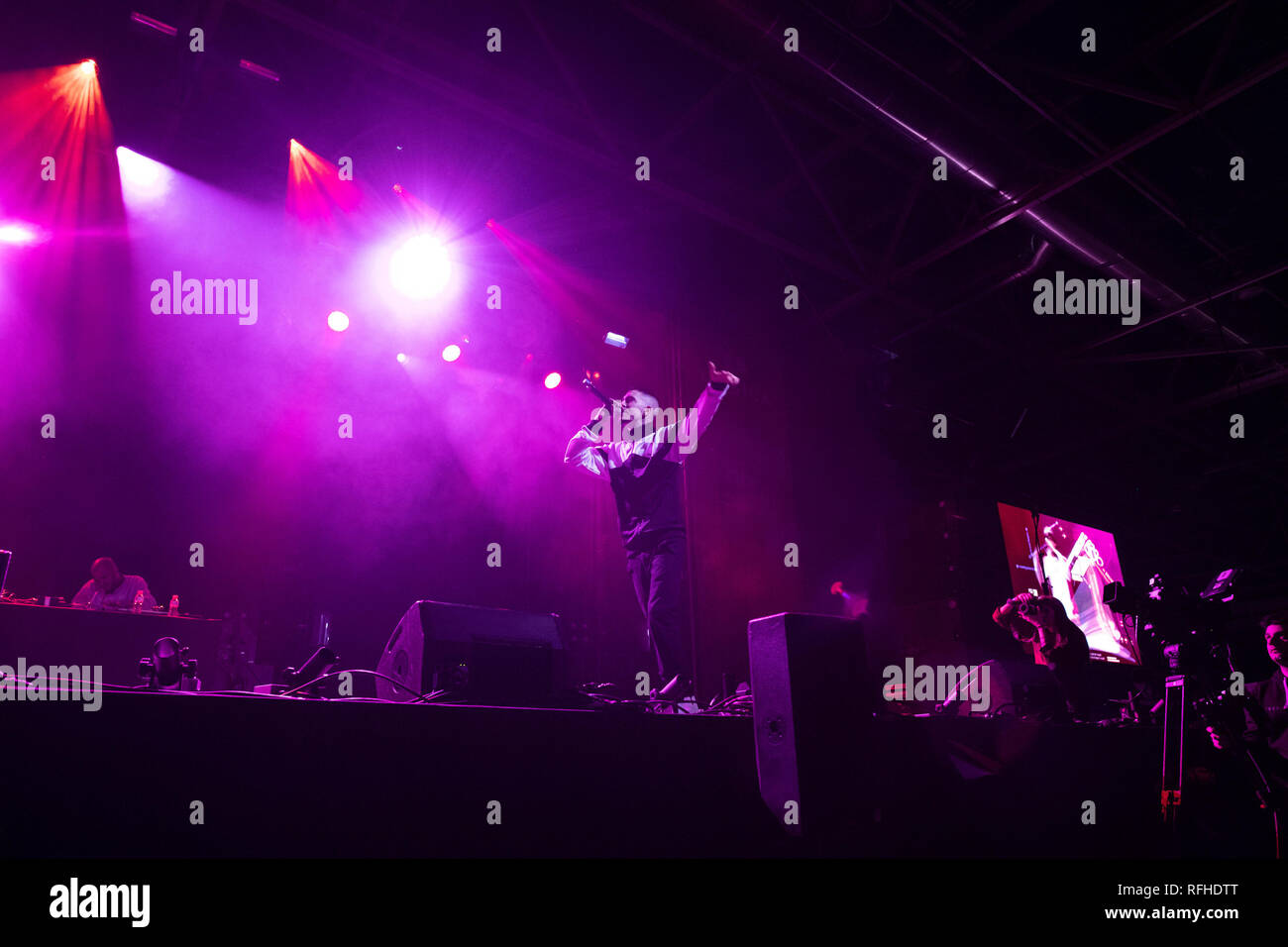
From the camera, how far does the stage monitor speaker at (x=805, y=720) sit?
2.24 meters

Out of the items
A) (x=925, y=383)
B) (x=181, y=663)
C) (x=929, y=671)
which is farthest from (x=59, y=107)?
(x=929, y=671)

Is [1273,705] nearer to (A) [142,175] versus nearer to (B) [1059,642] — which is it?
(B) [1059,642]

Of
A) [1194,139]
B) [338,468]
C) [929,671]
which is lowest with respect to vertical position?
[929,671]

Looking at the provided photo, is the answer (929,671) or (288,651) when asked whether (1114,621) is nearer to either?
(929,671)

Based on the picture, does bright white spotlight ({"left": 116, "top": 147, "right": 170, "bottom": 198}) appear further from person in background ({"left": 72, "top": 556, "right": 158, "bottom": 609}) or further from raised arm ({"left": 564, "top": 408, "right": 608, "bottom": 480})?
raised arm ({"left": 564, "top": 408, "right": 608, "bottom": 480})

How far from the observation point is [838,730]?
7.82ft

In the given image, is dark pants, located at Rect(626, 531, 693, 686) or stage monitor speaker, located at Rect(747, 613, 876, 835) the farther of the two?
dark pants, located at Rect(626, 531, 693, 686)

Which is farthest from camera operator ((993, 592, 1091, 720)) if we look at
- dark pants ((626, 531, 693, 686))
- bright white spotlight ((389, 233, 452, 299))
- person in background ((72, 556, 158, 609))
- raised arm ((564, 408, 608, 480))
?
person in background ((72, 556, 158, 609))

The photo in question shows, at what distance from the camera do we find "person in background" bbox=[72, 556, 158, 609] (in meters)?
5.49

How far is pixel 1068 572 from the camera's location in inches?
364

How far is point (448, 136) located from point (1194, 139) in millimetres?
5580

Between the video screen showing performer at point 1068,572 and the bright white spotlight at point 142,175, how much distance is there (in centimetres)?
863

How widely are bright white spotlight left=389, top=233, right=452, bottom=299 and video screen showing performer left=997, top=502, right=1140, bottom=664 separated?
6.48 metres

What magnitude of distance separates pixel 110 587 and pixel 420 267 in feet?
11.3
